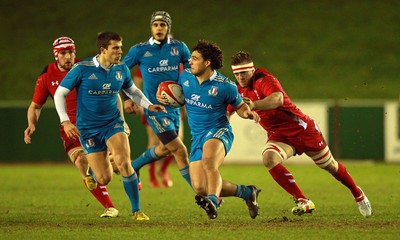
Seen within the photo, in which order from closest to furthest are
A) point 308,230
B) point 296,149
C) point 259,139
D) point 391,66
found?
point 308,230 < point 296,149 < point 259,139 < point 391,66

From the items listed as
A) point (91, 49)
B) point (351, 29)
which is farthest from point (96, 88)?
point (351, 29)

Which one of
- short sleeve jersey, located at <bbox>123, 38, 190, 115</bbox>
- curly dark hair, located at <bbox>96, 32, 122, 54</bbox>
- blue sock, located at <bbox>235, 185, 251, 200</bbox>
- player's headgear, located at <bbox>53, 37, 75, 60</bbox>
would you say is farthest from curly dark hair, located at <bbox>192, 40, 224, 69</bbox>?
short sleeve jersey, located at <bbox>123, 38, 190, 115</bbox>

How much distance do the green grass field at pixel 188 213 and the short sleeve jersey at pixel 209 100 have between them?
1.05 m

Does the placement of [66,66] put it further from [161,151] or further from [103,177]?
[161,151]

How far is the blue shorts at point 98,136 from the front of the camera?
35.1ft

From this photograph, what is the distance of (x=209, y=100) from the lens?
10.3m

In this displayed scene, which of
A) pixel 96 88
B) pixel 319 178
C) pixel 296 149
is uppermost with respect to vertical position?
pixel 96 88

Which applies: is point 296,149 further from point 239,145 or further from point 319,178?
point 239,145

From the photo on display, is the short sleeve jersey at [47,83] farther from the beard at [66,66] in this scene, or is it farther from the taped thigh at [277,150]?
the taped thigh at [277,150]

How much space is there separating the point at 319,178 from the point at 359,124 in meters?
4.06

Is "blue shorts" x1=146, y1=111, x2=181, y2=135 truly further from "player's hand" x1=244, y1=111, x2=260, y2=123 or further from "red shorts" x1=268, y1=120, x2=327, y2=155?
"player's hand" x1=244, y1=111, x2=260, y2=123

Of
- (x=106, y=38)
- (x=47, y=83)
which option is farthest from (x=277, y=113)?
(x=47, y=83)

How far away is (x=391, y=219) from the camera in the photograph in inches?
409

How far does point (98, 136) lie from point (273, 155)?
6.48 ft
